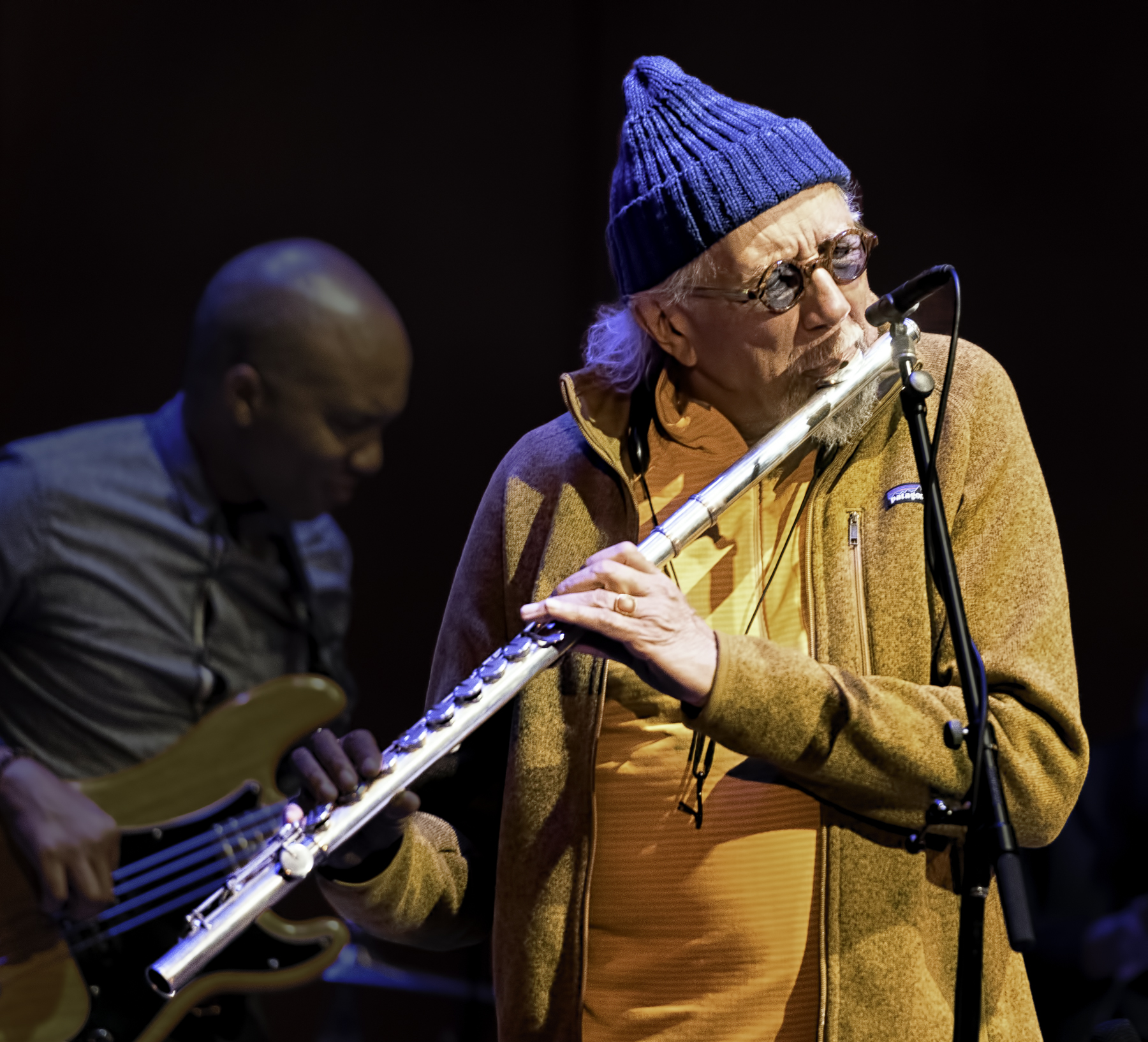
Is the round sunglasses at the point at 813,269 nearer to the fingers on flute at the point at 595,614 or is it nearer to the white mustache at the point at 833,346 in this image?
the white mustache at the point at 833,346

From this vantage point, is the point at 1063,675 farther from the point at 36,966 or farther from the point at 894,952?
the point at 36,966

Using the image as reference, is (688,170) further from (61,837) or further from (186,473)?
(61,837)

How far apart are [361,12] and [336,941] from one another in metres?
2.20

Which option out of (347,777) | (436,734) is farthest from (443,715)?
(347,777)

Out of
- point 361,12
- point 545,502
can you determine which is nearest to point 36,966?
point 545,502

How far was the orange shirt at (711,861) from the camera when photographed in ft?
4.86

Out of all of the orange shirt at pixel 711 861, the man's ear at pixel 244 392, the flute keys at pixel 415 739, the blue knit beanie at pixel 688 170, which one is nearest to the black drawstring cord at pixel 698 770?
the orange shirt at pixel 711 861

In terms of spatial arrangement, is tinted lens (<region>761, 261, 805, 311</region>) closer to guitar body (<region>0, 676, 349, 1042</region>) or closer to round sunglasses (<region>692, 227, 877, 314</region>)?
round sunglasses (<region>692, 227, 877, 314</region>)

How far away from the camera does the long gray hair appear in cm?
176

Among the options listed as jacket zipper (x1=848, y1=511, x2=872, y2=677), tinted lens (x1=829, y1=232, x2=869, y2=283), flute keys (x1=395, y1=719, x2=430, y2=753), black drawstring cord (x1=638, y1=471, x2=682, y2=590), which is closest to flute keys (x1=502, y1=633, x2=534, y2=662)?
flute keys (x1=395, y1=719, x2=430, y2=753)

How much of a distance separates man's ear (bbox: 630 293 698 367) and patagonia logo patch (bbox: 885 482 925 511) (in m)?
0.39

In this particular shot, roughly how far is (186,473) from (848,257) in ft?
5.25

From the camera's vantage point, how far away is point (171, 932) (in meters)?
2.65

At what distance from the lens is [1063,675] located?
4.62 ft
